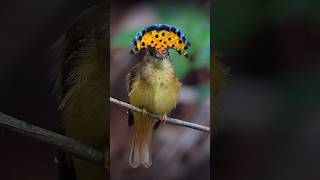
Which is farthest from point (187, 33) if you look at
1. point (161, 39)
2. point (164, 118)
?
point (164, 118)

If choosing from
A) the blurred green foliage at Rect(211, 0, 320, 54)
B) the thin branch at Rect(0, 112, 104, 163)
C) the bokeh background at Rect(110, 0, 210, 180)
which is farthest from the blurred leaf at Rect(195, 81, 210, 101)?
the thin branch at Rect(0, 112, 104, 163)

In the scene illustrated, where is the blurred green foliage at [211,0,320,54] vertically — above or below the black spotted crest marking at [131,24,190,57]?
above

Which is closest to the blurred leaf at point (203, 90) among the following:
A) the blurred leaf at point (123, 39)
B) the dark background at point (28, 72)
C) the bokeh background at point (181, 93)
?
the bokeh background at point (181, 93)

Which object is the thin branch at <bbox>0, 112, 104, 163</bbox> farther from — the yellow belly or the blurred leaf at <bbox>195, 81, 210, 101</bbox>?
the blurred leaf at <bbox>195, 81, 210, 101</bbox>

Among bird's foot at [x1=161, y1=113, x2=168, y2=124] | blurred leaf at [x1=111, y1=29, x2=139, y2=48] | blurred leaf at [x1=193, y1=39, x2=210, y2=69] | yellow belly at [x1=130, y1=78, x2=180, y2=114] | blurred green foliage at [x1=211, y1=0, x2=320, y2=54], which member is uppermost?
blurred green foliage at [x1=211, y1=0, x2=320, y2=54]

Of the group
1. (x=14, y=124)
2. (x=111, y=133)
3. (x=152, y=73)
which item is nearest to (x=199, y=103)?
(x=152, y=73)

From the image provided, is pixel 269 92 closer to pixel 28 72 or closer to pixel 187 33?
pixel 187 33
